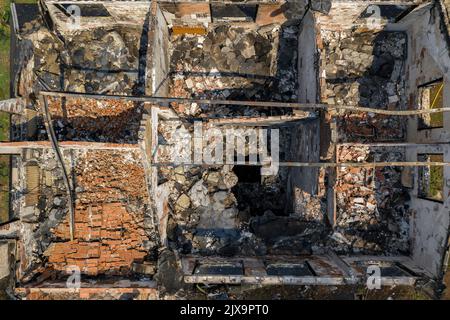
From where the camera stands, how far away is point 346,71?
26.5 feet

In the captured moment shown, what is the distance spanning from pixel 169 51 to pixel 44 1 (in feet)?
8.79

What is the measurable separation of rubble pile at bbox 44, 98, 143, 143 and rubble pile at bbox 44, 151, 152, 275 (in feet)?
2.23

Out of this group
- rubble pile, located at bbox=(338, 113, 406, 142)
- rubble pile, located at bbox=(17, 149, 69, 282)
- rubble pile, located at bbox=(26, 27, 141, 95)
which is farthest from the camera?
rubble pile, located at bbox=(26, 27, 141, 95)

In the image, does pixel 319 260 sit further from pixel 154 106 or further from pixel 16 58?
pixel 16 58

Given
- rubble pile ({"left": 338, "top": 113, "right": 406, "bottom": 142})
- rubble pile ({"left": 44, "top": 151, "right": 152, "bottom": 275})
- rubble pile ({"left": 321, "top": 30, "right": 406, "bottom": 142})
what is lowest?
rubble pile ({"left": 44, "top": 151, "right": 152, "bottom": 275})

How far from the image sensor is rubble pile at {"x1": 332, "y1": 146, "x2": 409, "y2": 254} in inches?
303

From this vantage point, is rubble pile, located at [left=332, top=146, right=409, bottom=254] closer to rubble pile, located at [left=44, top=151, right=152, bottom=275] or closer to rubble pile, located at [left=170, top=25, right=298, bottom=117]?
rubble pile, located at [left=170, top=25, right=298, bottom=117]

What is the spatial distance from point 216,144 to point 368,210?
12.1 ft

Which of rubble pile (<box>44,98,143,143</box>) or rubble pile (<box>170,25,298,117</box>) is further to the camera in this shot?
rubble pile (<box>170,25,298,117</box>)

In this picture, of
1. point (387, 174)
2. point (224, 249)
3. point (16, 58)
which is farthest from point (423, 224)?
point (16, 58)

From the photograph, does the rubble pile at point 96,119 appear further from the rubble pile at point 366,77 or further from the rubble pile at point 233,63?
the rubble pile at point 366,77

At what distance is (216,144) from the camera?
824cm

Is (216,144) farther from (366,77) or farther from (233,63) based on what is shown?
(366,77)

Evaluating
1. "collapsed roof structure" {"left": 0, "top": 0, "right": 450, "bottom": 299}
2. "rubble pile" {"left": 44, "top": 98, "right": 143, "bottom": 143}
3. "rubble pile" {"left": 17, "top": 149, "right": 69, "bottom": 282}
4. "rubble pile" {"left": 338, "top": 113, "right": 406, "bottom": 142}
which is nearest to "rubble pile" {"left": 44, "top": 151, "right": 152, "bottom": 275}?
"collapsed roof structure" {"left": 0, "top": 0, "right": 450, "bottom": 299}
